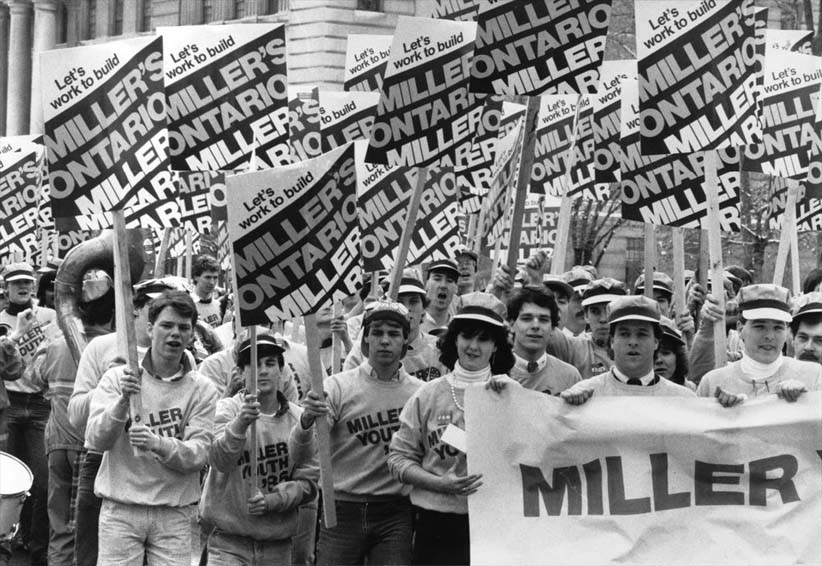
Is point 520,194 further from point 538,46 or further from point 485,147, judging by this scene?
point 485,147

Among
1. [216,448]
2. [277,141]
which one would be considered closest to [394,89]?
[277,141]

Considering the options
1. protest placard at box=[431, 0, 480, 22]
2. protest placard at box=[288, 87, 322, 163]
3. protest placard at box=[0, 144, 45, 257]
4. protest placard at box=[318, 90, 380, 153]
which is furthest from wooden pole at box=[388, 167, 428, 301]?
protest placard at box=[0, 144, 45, 257]

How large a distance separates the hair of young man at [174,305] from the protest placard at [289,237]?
11.1 inches

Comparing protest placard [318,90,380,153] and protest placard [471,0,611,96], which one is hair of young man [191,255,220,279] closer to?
protest placard [318,90,380,153]

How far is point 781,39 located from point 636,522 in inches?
326

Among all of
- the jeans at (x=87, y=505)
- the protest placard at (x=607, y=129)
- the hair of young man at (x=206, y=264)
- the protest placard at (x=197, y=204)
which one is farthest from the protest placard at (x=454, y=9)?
the jeans at (x=87, y=505)

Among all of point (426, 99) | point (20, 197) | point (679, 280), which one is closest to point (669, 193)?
point (679, 280)

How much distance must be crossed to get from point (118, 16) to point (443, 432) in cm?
4477

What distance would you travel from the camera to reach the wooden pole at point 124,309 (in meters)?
8.77

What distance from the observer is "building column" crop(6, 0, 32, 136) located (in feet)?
197

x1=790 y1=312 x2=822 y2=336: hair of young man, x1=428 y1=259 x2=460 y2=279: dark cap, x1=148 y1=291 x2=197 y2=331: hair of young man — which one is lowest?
x1=790 y1=312 x2=822 y2=336: hair of young man

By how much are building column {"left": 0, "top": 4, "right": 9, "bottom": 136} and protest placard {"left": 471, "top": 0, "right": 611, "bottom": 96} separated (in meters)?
53.2

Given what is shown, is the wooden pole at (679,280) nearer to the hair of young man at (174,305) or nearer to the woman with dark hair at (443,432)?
the woman with dark hair at (443,432)

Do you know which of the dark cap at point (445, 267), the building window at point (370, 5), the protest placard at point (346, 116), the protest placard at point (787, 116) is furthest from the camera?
the building window at point (370, 5)
